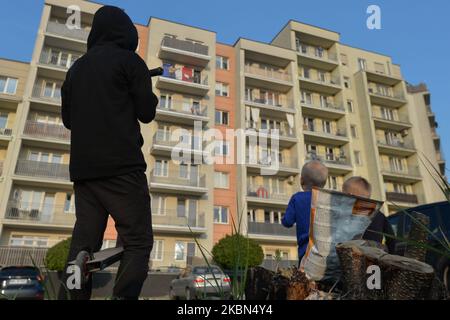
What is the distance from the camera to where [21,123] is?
23094mm

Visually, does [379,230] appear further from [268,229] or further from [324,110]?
[324,110]

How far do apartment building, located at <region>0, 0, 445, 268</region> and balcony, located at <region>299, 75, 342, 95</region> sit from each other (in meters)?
0.10

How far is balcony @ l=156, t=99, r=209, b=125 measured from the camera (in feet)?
87.7

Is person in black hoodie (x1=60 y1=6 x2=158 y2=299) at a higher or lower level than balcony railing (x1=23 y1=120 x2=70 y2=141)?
lower

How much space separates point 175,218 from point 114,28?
75.3 ft

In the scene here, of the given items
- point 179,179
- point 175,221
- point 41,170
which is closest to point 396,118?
point 179,179

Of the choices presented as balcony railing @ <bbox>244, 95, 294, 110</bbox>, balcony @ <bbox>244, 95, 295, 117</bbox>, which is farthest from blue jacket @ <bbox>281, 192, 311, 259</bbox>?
balcony railing @ <bbox>244, 95, 294, 110</bbox>

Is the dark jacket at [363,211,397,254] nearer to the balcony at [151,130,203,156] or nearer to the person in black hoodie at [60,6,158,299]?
the person in black hoodie at [60,6,158,299]

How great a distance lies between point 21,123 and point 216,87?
48.8 feet

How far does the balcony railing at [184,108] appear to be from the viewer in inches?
1077

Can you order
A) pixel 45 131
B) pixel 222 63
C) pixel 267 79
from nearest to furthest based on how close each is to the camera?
pixel 45 131, pixel 267 79, pixel 222 63

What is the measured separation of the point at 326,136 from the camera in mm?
30938

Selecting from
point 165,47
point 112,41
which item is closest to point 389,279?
point 112,41
